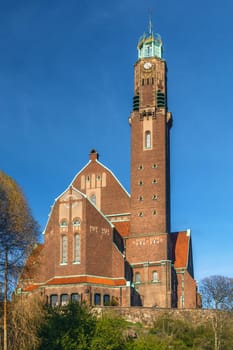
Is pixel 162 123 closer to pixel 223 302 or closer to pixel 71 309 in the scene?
pixel 223 302

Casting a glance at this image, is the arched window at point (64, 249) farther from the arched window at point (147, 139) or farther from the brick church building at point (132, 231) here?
the arched window at point (147, 139)

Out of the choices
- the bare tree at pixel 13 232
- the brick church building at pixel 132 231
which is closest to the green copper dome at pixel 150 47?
the brick church building at pixel 132 231

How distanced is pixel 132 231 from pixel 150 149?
1006cm

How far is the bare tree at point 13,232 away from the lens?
1555 inches

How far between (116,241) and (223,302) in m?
14.3

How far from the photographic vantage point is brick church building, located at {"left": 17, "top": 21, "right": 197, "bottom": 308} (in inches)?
3137

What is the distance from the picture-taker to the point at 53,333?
47.3 meters

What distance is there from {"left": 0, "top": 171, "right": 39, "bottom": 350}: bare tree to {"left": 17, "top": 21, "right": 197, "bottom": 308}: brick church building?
35474 millimetres

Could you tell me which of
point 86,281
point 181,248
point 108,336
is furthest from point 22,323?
point 181,248

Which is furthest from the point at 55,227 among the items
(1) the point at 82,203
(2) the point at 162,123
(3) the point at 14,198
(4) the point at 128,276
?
(3) the point at 14,198

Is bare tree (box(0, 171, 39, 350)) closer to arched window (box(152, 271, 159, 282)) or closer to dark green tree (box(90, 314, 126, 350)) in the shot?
dark green tree (box(90, 314, 126, 350))

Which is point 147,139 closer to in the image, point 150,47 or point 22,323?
point 150,47

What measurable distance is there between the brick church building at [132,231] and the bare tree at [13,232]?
35.5 meters

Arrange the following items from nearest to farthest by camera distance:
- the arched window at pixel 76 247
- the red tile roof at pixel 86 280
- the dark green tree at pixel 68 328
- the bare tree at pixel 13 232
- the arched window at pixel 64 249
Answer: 1. the bare tree at pixel 13 232
2. the dark green tree at pixel 68 328
3. the red tile roof at pixel 86 280
4. the arched window at pixel 76 247
5. the arched window at pixel 64 249
